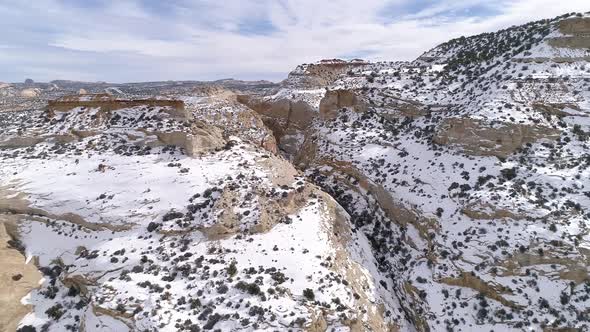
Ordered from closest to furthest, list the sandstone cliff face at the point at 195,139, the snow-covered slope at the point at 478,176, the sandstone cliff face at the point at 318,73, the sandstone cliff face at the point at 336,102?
the snow-covered slope at the point at 478,176 → the sandstone cliff face at the point at 195,139 → the sandstone cliff face at the point at 336,102 → the sandstone cliff face at the point at 318,73

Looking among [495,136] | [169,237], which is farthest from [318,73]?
[169,237]

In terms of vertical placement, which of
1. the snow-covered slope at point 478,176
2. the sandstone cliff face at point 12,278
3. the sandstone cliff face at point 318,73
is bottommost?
the sandstone cliff face at point 12,278

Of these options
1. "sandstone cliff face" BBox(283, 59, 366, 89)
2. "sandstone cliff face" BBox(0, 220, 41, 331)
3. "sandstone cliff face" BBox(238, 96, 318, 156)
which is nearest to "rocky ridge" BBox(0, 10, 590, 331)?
"sandstone cliff face" BBox(0, 220, 41, 331)

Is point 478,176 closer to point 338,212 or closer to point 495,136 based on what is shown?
point 495,136

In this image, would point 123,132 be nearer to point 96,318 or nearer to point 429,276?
point 96,318

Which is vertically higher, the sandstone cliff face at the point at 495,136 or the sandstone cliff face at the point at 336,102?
the sandstone cliff face at the point at 336,102

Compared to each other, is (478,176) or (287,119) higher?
(287,119)

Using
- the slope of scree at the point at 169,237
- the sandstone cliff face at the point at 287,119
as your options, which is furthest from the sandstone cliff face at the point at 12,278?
the sandstone cliff face at the point at 287,119

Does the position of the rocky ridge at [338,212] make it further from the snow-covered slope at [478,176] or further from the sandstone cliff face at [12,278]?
the sandstone cliff face at [12,278]
